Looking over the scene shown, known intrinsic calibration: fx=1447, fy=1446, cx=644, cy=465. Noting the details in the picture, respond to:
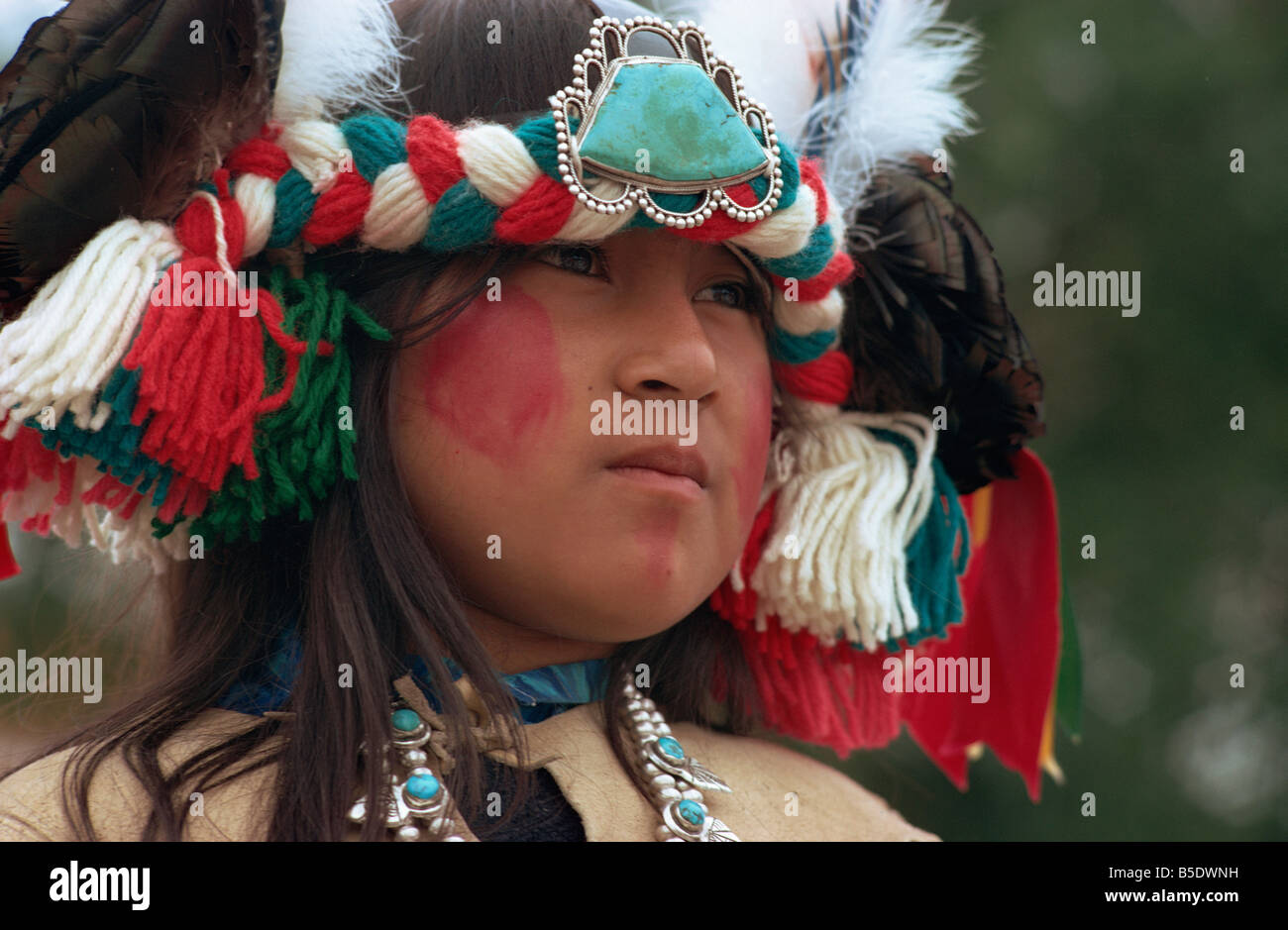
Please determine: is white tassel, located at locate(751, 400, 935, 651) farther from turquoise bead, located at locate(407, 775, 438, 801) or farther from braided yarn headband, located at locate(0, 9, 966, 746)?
turquoise bead, located at locate(407, 775, 438, 801)

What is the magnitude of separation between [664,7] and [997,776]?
7.81ft

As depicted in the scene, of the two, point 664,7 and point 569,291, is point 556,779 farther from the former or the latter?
point 664,7

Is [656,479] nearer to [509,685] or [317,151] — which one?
[509,685]

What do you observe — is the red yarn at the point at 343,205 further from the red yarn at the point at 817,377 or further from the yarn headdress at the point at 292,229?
the red yarn at the point at 817,377

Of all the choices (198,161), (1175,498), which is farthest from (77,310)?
(1175,498)

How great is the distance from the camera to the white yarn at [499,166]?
4.29ft

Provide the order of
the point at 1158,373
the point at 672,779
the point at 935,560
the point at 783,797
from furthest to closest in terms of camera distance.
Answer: the point at 1158,373
the point at 935,560
the point at 783,797
the point at 672,779

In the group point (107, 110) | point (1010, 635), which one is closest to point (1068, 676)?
point (1010, 635)

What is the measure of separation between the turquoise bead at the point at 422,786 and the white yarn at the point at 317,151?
0.55 meters

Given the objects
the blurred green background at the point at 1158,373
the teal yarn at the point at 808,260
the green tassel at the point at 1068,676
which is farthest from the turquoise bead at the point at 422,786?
the blurred green background at the point at 1158,373

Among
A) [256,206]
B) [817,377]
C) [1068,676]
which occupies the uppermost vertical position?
[256,206]

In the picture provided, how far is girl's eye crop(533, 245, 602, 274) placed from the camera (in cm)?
137

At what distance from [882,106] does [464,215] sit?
2.03ft

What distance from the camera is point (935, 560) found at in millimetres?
1690
